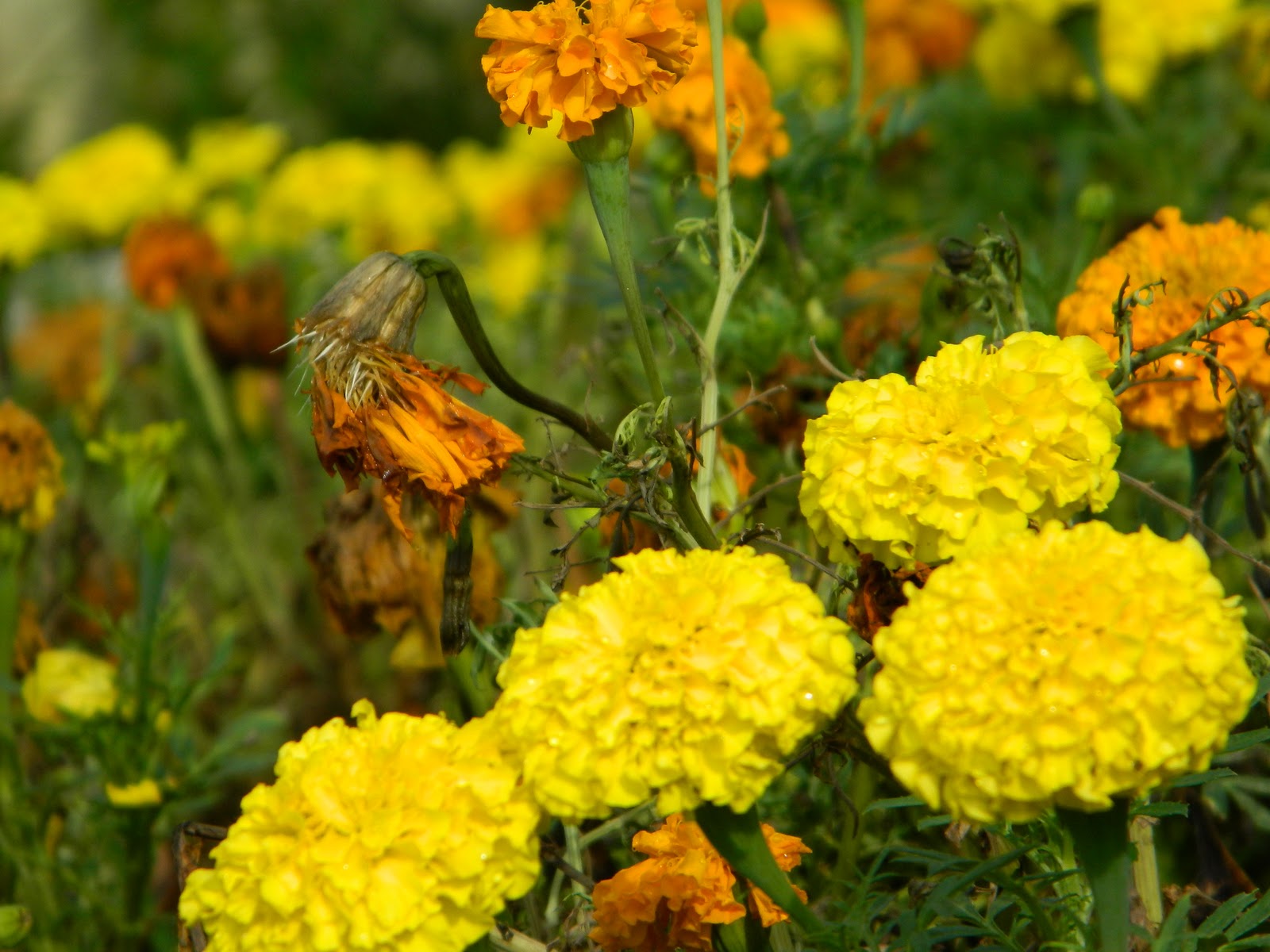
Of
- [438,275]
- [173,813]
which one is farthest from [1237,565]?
[173,813]

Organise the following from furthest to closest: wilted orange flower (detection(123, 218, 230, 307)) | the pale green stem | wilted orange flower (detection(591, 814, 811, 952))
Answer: wilted orange flower (detection(123, 218, 230, 307)), the pale green stem, wilted orange flower (detection(591, 814, 811, 952))

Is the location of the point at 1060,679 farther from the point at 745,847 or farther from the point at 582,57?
the point at 582,57

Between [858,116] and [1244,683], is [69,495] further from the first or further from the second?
[1244,683]

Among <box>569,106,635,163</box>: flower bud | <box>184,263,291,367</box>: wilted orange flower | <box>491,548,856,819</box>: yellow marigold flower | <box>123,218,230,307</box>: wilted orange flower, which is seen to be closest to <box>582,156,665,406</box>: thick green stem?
<box>569,106,635,163</box>: flower bud

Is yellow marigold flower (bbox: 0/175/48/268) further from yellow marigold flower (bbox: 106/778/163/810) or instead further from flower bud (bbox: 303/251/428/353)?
flower bud (bbox: 303/251/428/353)

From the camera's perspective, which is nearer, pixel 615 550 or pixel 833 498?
pixel 833 498

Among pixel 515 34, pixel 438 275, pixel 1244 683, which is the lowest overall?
pixel 1244 683

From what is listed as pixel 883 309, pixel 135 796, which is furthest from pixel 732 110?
pixel 135 796
